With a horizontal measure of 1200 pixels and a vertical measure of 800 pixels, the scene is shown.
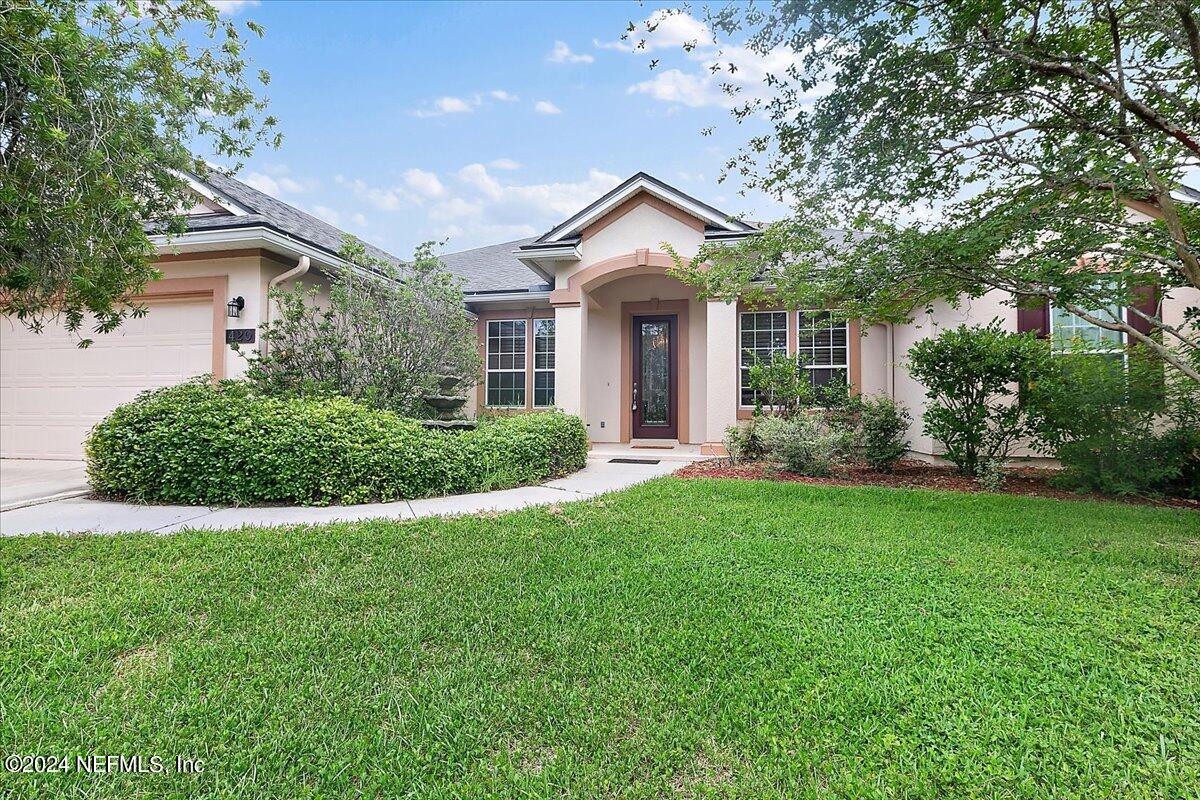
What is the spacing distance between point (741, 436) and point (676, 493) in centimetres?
295

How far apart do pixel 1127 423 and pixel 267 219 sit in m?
12.2

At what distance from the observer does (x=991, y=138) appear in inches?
209

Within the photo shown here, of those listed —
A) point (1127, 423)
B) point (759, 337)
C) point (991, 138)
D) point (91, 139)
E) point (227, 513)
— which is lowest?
point (227, 513)

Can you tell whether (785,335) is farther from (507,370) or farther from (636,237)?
(507,370)

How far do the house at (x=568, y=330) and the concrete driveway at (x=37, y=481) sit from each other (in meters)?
0.36

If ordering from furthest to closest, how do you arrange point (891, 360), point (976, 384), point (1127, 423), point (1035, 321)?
point (891, 360) → point (1035, 321) → point (976, 384) → point (1127, 423)

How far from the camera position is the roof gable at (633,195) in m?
9.67

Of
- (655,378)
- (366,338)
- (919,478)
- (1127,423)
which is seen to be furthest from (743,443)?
(366,338)

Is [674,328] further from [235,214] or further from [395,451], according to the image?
[235,214]

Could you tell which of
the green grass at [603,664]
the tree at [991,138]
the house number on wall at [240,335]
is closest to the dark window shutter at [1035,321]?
the tree at [991,138]

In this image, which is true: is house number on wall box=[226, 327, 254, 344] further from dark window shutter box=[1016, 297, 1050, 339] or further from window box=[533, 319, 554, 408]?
dark window shutter box=[1016, 297, 1050, 339]

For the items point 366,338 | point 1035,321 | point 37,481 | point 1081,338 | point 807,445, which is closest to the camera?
point 37,481

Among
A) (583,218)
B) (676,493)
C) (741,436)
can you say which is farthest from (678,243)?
(676,493)

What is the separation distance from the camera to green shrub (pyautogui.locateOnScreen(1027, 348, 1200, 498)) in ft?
21.2
